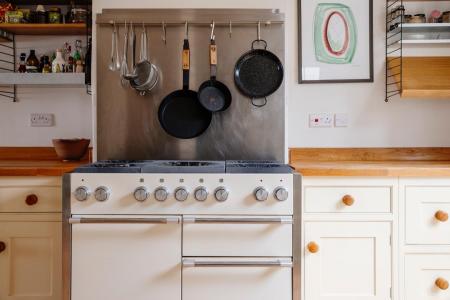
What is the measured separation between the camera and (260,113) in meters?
2.21

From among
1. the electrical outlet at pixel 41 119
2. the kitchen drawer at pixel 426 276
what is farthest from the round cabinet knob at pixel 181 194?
the electrical outlet at pixel 41 119

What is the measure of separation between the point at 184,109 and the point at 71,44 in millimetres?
890

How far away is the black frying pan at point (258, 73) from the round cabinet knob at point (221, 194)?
74 cm

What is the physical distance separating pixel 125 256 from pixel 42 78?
122 centimetres

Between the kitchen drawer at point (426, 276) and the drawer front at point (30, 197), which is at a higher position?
the drawer front at point (30, 197)

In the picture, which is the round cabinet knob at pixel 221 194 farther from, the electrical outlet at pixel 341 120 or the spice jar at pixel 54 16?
the spice jar at pixel 54 16

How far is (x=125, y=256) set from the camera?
1651 mm

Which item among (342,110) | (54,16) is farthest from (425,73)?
(54,16)

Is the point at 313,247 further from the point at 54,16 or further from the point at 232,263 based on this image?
the point at 54,16

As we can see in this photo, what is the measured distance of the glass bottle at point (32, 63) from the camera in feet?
7.58

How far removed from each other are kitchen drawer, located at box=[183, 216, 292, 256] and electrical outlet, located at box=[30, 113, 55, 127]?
4.30 feet

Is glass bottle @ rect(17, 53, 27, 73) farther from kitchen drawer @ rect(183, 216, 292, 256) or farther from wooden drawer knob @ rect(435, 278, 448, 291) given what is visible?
wooden drawer knob @ rect(435, 278, 448, 291)

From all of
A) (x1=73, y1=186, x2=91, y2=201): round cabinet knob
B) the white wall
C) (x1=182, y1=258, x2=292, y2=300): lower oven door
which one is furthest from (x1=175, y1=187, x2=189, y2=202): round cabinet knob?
the white wall

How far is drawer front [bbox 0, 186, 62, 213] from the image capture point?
1.83 m
